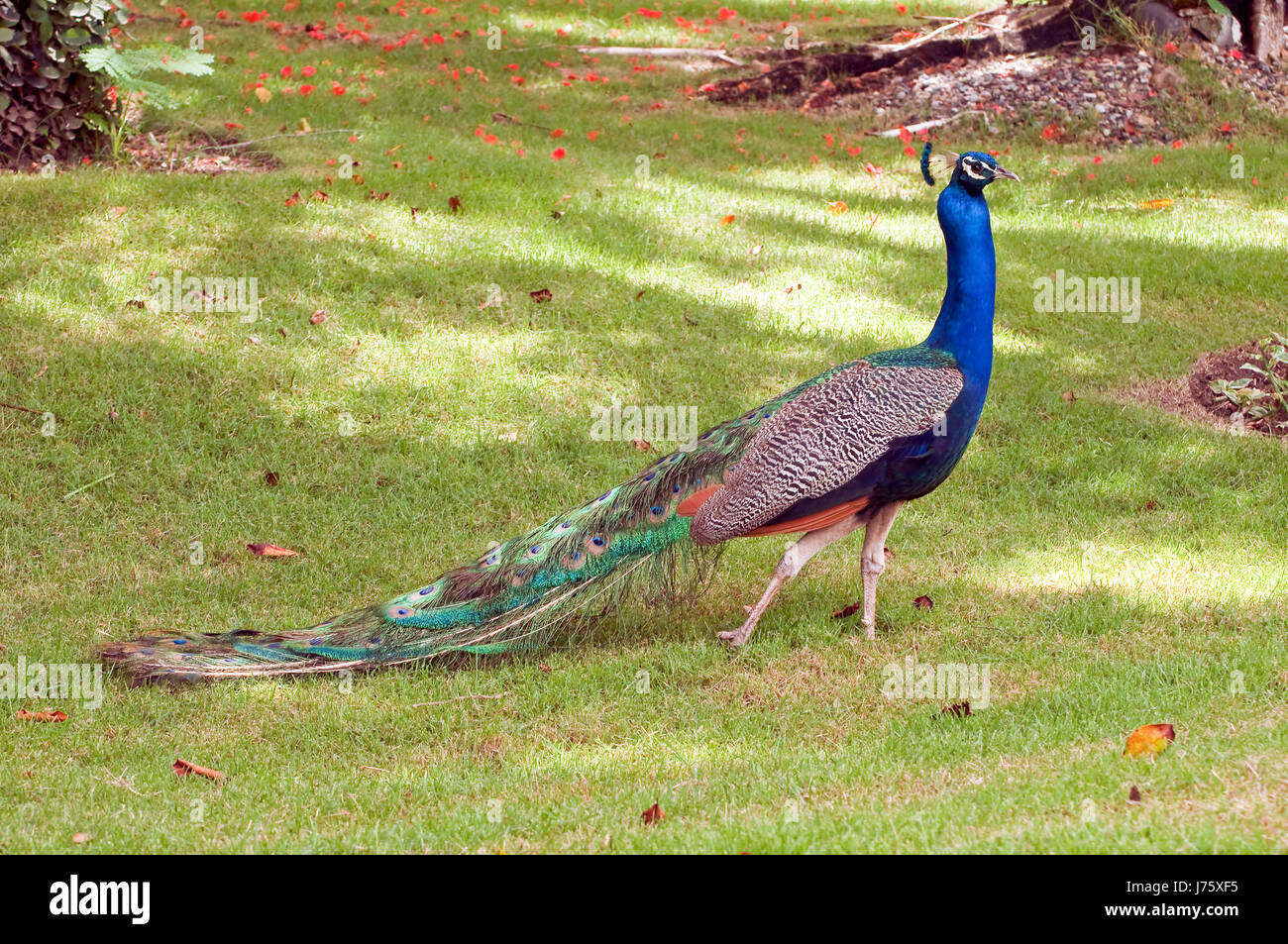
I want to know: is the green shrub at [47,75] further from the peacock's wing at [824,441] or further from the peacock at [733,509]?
the peacock's wing at [824,441]

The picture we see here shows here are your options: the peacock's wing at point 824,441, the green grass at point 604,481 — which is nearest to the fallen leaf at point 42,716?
the green grass at point 604,481

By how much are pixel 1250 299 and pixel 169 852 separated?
8994 millimetres

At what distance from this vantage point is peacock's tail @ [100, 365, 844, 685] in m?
6.32

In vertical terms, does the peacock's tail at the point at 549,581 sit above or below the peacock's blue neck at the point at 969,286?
below

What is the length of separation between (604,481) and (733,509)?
7.38ft

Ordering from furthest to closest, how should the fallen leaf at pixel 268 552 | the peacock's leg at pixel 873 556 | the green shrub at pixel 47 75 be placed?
the green shrub at pixel 47 75 < the fallen leaf at pixel 268 552 < the peacock's leg at pixel 873 556

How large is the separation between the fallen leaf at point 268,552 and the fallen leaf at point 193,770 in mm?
2195

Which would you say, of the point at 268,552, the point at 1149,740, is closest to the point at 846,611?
the point at 1149,740

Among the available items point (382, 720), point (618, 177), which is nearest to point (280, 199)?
point (618, 177)

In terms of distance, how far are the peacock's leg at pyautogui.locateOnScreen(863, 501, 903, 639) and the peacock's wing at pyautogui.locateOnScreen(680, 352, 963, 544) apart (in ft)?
1.04

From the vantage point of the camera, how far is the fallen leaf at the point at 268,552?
295 inches

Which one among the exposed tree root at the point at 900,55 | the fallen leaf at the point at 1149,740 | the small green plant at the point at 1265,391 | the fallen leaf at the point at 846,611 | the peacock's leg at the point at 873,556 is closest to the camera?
the fallen leaf at the point at 1149,740

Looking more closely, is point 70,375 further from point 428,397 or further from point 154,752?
point 154,752

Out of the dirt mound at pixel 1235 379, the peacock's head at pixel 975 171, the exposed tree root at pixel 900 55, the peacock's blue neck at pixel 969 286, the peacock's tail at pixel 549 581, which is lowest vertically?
the peacock's tail at pixel 549 581
